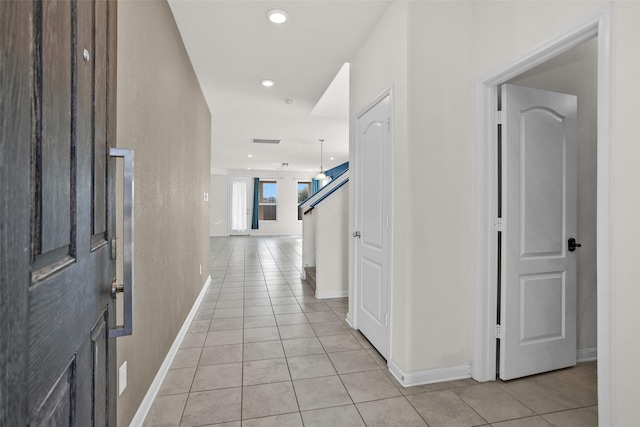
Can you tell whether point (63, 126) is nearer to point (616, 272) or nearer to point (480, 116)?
point (616, 272)

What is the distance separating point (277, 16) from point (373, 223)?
173cm

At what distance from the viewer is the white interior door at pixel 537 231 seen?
218 cm

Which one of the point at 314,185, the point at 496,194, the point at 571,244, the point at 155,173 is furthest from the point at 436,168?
the point at 314,185

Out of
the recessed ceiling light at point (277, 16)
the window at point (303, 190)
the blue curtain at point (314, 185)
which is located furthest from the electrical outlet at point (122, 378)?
the window at point (303, 190)

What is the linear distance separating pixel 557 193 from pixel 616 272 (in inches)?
44.4

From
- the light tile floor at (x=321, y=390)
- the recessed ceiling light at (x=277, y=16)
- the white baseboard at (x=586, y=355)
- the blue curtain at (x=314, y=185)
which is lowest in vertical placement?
the light tile floor at (x=321, y=390)

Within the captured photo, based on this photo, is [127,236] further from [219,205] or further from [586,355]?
[219,205]

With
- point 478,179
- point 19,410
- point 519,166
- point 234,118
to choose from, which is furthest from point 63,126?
point 234,118

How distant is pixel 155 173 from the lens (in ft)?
6.81

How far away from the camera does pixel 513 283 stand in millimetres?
2195

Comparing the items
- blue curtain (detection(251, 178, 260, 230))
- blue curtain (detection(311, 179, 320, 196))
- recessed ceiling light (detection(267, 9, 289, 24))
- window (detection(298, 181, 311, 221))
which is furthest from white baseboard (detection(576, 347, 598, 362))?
window (detection(298, 181, 311, 221))

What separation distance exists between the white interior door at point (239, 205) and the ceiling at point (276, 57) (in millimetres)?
6504

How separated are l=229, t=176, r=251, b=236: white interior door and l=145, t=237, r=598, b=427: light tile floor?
31.2 ft

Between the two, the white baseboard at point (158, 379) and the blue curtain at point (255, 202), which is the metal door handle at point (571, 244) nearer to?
the white baseboard at point (158, 379)
